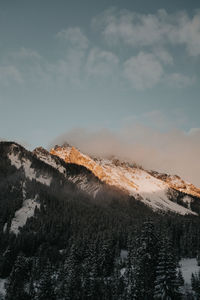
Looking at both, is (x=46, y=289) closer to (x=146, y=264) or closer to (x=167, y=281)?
(x=146, y=264)

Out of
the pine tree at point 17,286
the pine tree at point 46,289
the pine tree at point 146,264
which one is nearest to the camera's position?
the pine tree at point 146,264

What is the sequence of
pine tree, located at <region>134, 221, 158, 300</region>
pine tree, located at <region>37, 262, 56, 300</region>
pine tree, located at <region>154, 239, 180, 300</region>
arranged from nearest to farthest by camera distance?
pine tree, located at <region>154, 239, 180, 300</region> → pine tree, located at <region>134, 221, 158, 300</region> → pine tree, located at <region>37, 262, 56, 300</region>

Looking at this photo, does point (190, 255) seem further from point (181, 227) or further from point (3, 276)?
point (3, 276)

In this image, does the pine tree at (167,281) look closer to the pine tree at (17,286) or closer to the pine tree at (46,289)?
the pine tree at (46,289)

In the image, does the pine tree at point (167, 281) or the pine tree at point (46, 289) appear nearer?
the pine tree at point (167, 281)

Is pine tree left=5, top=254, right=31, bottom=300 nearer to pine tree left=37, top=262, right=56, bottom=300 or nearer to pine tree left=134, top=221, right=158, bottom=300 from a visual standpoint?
pine tree left=37, top=262, right=56, bottom=300

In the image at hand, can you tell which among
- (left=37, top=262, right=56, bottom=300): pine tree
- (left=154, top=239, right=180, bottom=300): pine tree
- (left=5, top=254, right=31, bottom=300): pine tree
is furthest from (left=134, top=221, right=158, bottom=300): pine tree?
(left=5, top=254, right=31, bottom=300): pine tree

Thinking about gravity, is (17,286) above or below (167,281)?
below

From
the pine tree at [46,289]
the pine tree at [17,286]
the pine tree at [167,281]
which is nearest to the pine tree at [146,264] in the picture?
the pine tree at [167,281]

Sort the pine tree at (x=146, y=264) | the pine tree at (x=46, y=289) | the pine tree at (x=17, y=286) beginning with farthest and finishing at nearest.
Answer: the pine tree at (x=17, y=286) < the pine tree at (x=46, y=289) < the pine tree at (x=146, y=264)

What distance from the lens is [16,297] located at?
8256 cm

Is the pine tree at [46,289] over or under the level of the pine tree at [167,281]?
under

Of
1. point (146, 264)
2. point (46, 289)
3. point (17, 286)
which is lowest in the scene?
point (17, 286)

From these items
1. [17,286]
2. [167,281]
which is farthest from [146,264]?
[17,286]
